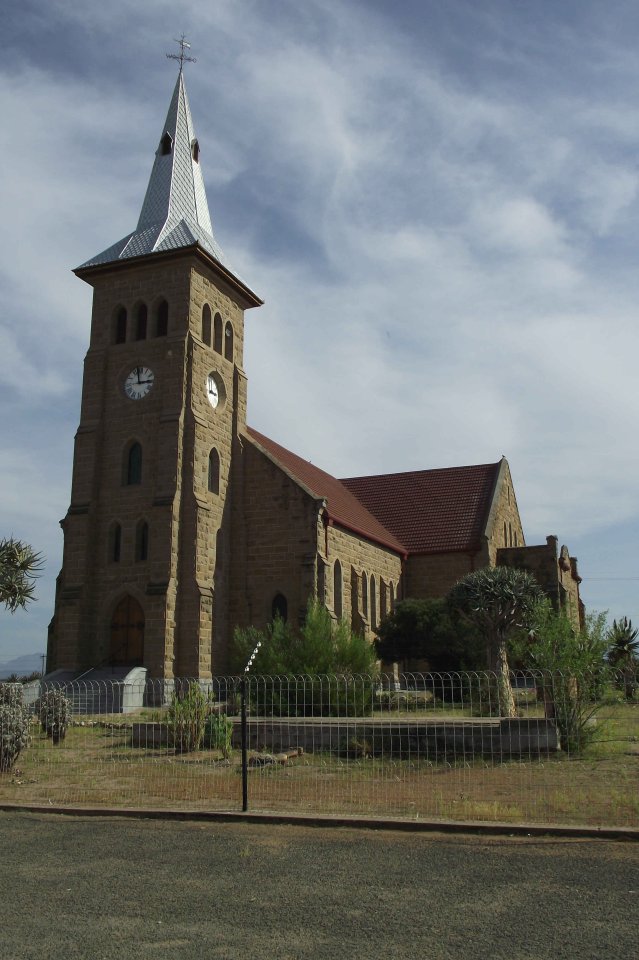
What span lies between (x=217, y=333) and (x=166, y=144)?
9.09 m

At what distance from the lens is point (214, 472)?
29.9 metres

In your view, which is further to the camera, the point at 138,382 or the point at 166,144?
the point at 166,144

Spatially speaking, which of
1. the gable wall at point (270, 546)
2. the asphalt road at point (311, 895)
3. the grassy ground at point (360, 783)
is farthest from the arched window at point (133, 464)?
the asphalt road at point (311, 895)

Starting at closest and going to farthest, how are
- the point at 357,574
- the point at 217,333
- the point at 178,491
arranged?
the point at 178,491, the point at 217,333, the point at 357,574

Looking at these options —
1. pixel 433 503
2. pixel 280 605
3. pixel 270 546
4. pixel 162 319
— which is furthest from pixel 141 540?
pixel 433 503

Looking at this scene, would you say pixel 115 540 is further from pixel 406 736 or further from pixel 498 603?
pixel 406 736

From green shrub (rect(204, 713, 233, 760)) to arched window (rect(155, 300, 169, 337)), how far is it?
1690 cm

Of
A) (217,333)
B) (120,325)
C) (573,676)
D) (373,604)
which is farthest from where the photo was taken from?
(373,604)

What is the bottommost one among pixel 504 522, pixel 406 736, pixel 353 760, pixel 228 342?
pixel 353 760

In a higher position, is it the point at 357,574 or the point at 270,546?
the point at 270,546

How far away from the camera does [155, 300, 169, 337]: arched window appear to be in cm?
3023

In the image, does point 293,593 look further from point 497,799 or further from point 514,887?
point 514,887

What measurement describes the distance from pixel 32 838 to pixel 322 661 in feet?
40.9

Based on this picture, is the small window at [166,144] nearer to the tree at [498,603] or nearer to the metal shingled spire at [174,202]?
the metal shingled spire at [174,202]
